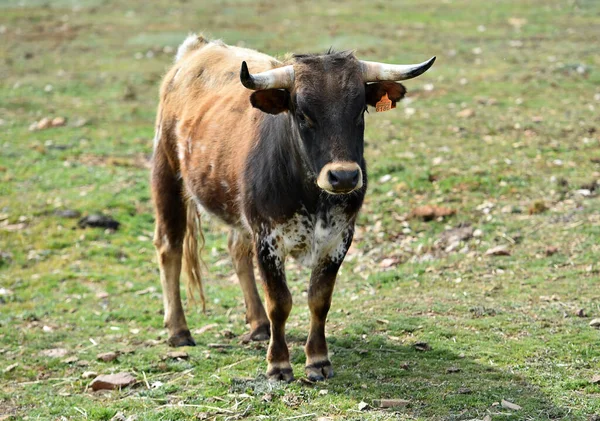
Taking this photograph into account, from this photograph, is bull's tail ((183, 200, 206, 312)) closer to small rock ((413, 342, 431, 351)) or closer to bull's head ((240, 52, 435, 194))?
small rock ((413, 342, 431, 351))

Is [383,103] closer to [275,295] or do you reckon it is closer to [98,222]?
[275,295]

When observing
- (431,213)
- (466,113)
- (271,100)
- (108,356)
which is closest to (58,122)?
(466,113)

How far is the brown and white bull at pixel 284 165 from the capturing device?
23.7ft

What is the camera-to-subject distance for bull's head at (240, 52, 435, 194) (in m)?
7.06

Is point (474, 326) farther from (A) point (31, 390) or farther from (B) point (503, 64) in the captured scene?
(B) point (503, 64)

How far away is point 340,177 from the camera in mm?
6773

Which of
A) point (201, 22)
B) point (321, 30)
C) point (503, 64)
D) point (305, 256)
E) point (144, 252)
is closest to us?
point (305, 256)

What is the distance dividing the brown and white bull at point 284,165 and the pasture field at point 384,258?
25.2 inches

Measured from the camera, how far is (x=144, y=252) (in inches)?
501

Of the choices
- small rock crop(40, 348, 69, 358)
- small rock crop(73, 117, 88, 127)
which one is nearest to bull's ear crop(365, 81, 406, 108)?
small rock crop(40, 348, 69, 358)

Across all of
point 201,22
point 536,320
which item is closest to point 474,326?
point 536,320

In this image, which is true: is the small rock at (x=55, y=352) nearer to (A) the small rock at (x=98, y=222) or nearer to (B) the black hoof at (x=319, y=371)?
(B) the black hoof at (x=319, y=371)

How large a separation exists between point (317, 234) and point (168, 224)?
2.66 m

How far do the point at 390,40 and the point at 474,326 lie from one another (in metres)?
16.1
